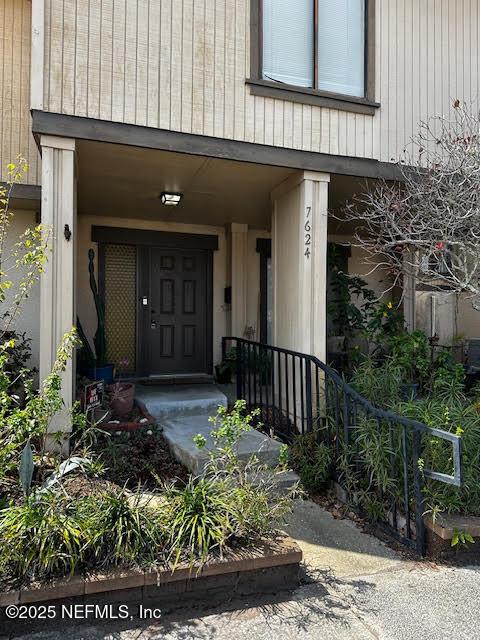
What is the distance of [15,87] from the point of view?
15.7 ft

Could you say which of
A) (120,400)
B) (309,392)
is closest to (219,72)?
(309,392)

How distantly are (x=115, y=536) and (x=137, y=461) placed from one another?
1.44 metres

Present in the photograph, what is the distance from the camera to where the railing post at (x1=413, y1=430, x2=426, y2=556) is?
285cm

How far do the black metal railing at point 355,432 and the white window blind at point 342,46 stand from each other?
2.81 metres

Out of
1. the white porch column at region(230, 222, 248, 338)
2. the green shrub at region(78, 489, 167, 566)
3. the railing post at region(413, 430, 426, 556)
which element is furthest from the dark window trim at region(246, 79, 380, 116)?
the green shrub at region(78, 489, 167, 566)

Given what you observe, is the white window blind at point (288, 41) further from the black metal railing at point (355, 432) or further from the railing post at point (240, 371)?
the railing post at point (240, 371)

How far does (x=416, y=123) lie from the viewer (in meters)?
5.01

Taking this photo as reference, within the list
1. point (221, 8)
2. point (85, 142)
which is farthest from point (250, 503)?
point (221, 8)

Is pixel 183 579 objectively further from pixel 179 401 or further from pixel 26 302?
pixel 26 302

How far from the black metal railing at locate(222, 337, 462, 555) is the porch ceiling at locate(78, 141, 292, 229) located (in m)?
1.79

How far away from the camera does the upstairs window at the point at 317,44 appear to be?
448 cm

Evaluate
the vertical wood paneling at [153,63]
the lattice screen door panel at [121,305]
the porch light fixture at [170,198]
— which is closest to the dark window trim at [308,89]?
the vertical wood paneling at [153,63]

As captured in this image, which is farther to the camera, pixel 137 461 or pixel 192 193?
pixel 192 193

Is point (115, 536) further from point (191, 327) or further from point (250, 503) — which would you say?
point (191, 327)
